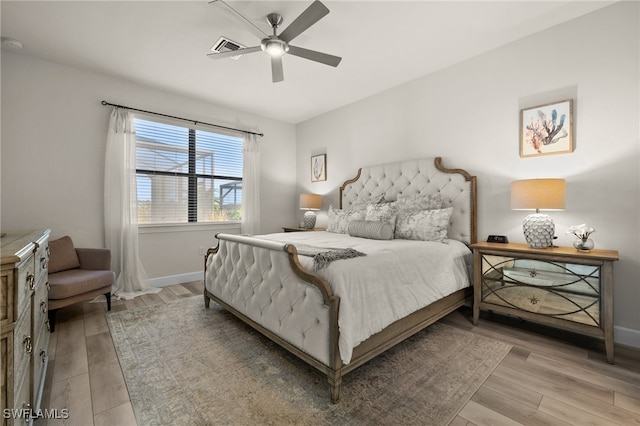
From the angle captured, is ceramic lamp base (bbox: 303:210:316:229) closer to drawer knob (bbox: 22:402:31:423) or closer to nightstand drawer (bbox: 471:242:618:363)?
nightstand drawer (bbox: 471:242:618:363)

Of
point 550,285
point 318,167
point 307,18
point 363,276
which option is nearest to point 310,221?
point 318,167

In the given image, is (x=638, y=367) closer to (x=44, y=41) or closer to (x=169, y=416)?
(x=169, y=416)

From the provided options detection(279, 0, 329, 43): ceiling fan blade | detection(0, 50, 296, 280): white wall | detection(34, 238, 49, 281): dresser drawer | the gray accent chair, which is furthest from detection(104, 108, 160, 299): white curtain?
detection(279, 0, 329, 43): ceiling fan blade

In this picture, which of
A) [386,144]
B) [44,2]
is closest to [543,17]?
[386,144]

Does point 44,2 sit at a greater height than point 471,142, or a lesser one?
greater

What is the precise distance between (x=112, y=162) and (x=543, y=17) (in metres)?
4.83

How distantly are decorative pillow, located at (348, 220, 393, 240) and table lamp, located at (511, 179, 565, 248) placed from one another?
1.13 metres

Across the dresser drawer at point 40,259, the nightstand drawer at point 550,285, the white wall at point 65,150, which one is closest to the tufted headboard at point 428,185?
the nightstand drawer at point 550,285

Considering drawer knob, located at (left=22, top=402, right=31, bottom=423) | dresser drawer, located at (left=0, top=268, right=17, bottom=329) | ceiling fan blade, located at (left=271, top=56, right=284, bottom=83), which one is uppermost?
ceiling fan blade, located at (left=271, top=56, right=284, bottom=83)

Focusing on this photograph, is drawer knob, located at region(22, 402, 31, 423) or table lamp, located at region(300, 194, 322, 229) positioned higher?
table lamp, located at region(300, 194, 322, 229)

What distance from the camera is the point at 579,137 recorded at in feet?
8.04

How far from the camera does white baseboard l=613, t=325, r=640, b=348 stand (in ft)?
7.24

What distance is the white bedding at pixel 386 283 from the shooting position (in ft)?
5.36

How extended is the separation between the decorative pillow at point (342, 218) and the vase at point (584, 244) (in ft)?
6.61
